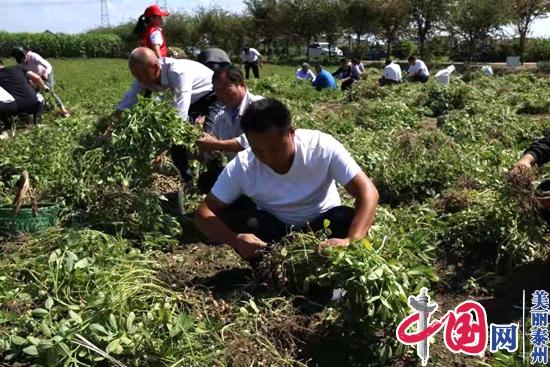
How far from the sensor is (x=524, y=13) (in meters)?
31.2

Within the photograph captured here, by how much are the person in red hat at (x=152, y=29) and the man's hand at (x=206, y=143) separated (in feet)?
7.23

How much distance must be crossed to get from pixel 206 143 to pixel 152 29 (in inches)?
98.9

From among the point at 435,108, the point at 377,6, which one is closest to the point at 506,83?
the point at 435,108

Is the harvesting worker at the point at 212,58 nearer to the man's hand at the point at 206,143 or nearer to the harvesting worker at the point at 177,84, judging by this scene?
the harvesting worker at the point at 177,84

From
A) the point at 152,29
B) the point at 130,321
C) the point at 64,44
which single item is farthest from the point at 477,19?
the point at 130,321

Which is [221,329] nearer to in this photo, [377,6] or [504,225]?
[504,225]

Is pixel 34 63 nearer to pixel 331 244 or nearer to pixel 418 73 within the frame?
pixel 418 73

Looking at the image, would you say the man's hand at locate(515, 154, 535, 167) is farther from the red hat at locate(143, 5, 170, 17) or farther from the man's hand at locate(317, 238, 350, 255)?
the red hat at locate(143, 5, 170, 17)

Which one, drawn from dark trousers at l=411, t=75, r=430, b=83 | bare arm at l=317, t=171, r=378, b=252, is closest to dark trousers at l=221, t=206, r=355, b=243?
bare arm at l=317, t=171, r=378, b=252

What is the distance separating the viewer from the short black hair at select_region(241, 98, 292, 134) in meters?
2.88

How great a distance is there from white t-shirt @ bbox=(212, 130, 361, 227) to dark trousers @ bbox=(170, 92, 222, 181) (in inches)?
63.3

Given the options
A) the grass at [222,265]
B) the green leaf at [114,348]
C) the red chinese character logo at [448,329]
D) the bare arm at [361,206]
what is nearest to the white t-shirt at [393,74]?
the grass at [222,265]

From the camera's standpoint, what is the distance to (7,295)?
305cm

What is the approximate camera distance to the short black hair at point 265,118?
2.88 meters
